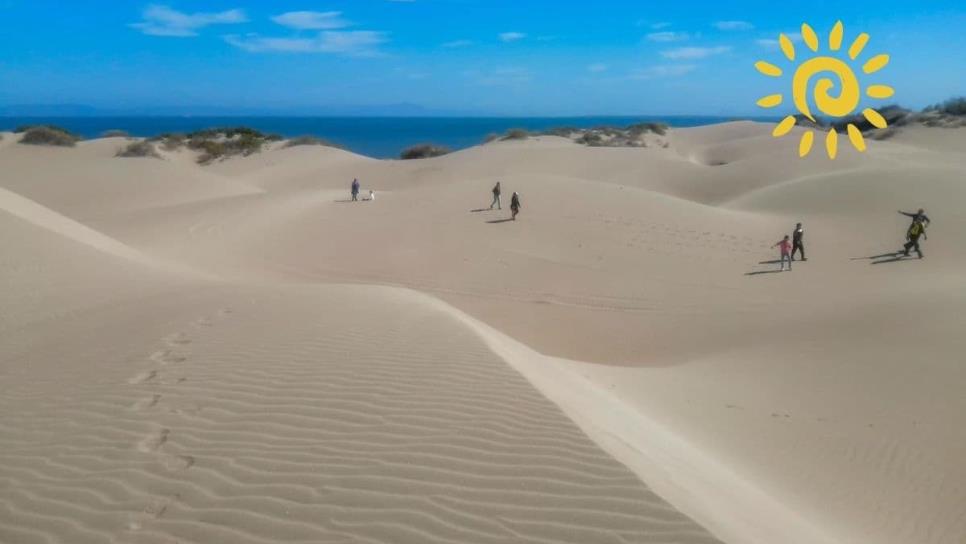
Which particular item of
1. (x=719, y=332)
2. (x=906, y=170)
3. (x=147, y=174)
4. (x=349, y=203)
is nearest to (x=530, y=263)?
(x=719, y=332)

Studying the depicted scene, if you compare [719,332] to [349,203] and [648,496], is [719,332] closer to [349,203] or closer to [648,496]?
[648,496]

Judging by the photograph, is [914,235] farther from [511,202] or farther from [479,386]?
[479,386]

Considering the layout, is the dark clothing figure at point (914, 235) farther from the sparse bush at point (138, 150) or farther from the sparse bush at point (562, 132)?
the sparse bush at point (562, 132)

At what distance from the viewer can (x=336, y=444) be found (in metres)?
4.84

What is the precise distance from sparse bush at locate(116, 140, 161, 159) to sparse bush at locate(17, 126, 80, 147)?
2.77 m

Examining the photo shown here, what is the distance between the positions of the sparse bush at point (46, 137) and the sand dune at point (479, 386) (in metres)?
24.4

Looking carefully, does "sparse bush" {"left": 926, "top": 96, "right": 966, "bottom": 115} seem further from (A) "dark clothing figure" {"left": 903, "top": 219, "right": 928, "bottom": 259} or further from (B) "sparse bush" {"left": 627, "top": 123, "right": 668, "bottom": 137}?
(A) "dark clothing figure" {"left": 903, "top": 219, "right": 928, "bottom": 259}

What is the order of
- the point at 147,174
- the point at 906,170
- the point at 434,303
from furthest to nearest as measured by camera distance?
the point at 147,174
the point at 906,170
the point at 434,303

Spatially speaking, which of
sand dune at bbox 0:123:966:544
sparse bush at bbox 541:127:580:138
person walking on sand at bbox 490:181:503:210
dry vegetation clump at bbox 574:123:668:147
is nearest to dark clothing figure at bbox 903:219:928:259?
sand dune at bbox 0:123:966:544

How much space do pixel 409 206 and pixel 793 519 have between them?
65.7ft

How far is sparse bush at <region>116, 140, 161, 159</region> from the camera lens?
42344mm

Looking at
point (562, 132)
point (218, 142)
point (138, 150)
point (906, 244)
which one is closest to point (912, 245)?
point (906, 244)

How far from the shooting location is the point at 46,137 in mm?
40000

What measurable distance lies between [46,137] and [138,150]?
4.95 meters
